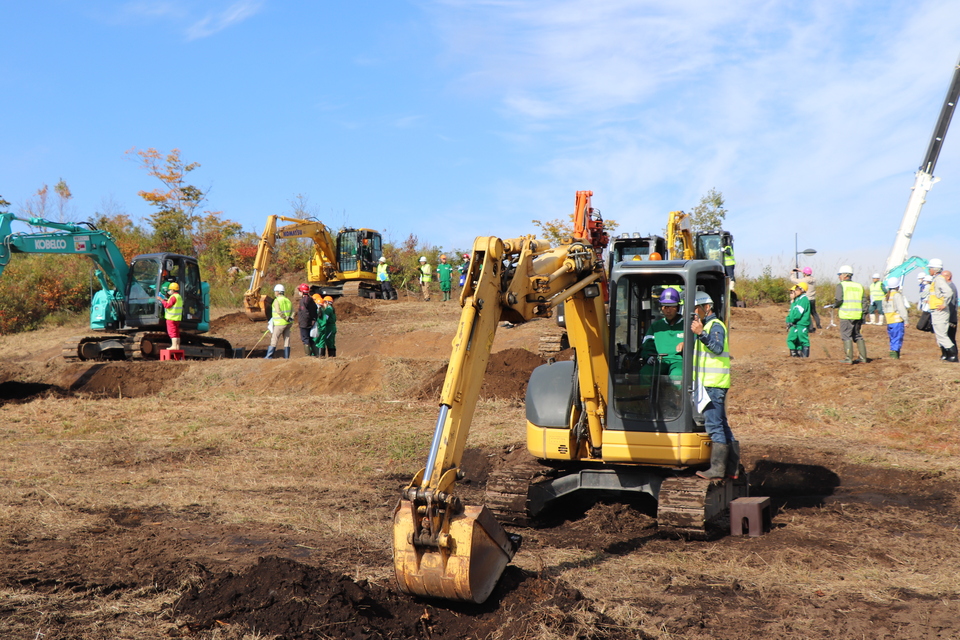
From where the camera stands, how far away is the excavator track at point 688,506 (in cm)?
663

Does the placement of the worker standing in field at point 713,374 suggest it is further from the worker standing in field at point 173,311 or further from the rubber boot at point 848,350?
the worker standing in field at point 173,311

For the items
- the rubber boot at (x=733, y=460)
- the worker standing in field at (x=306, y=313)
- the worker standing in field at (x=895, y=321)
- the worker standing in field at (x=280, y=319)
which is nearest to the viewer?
the rubber boot at (x=733, y=460)

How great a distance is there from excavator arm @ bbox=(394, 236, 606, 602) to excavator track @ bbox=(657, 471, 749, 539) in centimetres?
209

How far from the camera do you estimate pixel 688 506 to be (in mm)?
6664

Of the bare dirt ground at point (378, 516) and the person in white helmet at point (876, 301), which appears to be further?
the person in white helmet at point (876, 301)

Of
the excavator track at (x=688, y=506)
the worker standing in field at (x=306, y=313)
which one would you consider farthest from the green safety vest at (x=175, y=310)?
the excavator track at (x=688, y=506)

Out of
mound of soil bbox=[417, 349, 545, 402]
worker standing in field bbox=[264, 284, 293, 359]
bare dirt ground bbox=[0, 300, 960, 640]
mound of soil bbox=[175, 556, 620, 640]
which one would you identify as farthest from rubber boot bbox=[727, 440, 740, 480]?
worker standing in field bbox=[264, 284, 293, 359]

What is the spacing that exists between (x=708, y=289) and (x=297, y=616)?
192 inches

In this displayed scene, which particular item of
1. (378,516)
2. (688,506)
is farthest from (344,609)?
(688,506)

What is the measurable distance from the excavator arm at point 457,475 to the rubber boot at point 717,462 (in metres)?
2.41

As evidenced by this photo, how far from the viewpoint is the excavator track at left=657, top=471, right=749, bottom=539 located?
6.63 m

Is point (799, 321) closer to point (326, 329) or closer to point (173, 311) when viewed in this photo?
point (326, 329)

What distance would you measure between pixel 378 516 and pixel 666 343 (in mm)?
3154

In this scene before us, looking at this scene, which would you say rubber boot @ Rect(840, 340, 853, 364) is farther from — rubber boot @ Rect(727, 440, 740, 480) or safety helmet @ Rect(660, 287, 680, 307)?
safety helmet @ Rect(660, 287, 680, 307)
